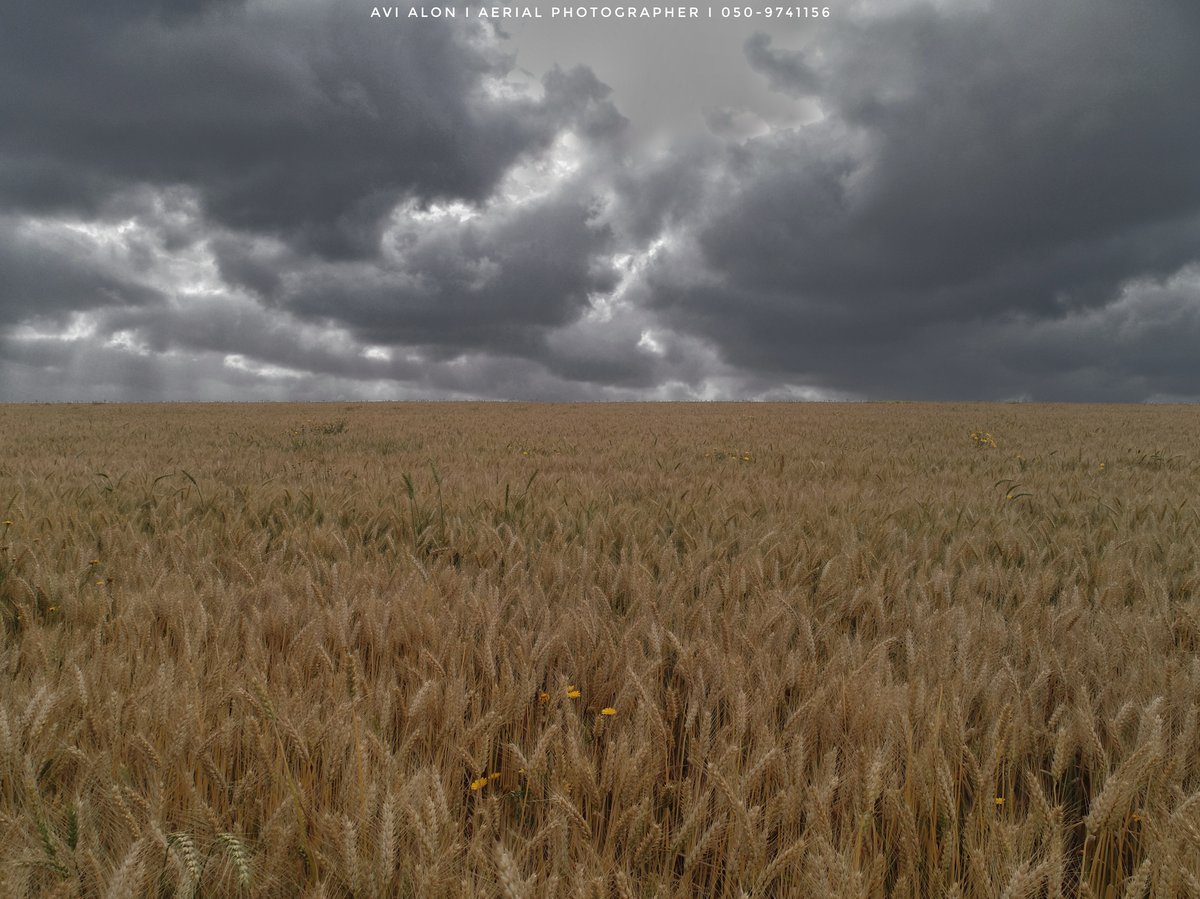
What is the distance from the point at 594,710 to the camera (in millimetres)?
1724

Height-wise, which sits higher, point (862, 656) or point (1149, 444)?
point (1149, 444)

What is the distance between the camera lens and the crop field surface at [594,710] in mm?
1102

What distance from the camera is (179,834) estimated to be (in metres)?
1.01

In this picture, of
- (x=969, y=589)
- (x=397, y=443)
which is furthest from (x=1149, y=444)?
(x=397, y=443)

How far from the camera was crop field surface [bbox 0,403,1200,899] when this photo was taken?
43.4 inches

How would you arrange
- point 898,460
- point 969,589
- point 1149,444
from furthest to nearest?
point 1149,444 → point 898,460 → point 969,589

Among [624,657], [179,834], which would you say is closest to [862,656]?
[624,657]

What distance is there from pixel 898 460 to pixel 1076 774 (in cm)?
650

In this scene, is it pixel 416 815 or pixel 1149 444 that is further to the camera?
pixel 1149 444

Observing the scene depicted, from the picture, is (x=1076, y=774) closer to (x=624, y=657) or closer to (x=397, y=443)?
(x=624, y=657)

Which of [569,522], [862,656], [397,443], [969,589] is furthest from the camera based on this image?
[397,443]

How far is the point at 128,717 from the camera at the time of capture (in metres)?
1.45

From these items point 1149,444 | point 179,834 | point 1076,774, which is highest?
point 1149,444

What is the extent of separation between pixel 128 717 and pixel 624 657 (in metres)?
1.25
